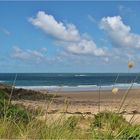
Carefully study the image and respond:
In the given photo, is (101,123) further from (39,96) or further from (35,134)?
(39,96)

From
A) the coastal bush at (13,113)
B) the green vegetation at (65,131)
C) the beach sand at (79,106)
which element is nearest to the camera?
the green vegetation at (65,131)

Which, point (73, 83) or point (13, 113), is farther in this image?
point (73, 83)

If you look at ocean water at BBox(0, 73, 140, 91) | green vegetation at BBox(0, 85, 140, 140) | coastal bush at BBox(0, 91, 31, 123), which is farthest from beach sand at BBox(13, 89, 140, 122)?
ocean water at BBox(0, 73, 140, 91)

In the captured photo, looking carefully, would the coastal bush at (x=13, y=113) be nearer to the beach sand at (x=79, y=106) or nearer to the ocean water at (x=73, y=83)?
the beach sand at (x=79, y=106)

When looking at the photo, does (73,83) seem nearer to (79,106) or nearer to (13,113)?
(79,106)

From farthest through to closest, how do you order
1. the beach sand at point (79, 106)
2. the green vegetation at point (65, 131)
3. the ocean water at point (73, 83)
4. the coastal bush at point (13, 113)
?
the ocean water at point (73, 83) < the beach sand at point (79, 106) < the coastal bush at point (13, 113) < the green vegetation at point (65, 131)

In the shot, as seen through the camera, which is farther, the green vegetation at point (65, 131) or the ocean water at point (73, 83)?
the ocean water at point (73, 83)

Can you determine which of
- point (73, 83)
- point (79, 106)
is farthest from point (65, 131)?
point (73, 83)

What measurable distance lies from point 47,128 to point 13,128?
0.66 metres

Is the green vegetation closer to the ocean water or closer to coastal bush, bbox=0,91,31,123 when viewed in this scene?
coastal bush, bbox=0,91,31,123

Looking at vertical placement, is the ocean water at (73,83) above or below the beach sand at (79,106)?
above

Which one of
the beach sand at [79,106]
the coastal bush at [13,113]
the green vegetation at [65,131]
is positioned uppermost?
the beach sand at [79,106]

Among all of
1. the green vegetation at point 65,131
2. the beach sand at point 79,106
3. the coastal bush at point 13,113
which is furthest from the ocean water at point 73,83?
the green vegetation at point 65,131

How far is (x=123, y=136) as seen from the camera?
18.3 feet
